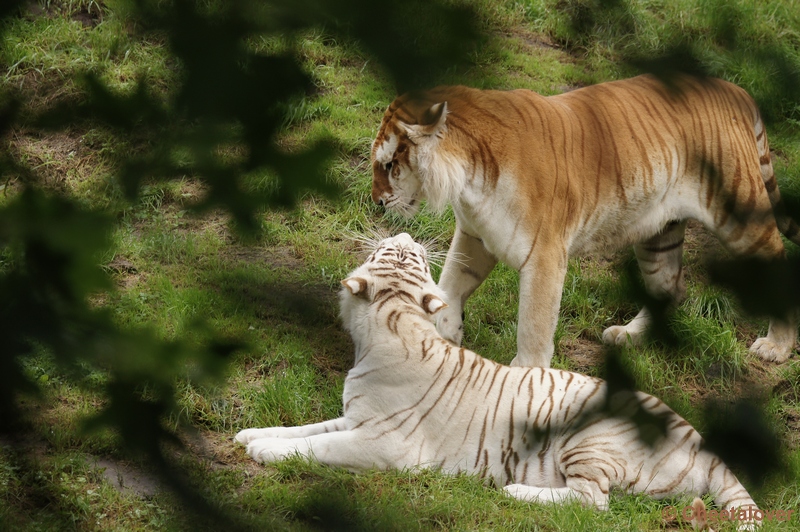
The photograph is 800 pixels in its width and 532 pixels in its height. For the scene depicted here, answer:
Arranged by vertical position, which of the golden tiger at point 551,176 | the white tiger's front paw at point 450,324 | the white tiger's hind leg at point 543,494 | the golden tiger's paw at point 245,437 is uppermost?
the golden tiger at point 551,176

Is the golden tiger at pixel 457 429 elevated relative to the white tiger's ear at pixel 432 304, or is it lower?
lower

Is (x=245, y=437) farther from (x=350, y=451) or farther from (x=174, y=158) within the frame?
(x=174, y=158)

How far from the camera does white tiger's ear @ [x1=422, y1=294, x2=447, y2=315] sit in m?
4.45

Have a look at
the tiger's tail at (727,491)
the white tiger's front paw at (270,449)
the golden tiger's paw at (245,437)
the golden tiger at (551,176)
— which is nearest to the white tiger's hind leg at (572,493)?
the tiger's tail at (727,491)

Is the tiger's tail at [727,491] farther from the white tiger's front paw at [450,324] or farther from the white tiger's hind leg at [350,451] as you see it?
the white tiger's front paw at [450,324]

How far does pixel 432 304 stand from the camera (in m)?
4.45

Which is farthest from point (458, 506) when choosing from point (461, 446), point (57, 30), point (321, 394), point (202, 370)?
point (57, 30)

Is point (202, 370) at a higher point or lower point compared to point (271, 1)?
lower

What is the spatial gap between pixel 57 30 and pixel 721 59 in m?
7.37

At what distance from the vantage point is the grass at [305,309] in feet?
3.34

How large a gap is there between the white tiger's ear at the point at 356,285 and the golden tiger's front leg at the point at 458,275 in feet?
3.17

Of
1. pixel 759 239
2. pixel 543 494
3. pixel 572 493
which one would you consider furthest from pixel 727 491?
pixel 759 239

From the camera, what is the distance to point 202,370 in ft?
3.95

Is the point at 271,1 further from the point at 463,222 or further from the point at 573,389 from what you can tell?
the point at 463,222
